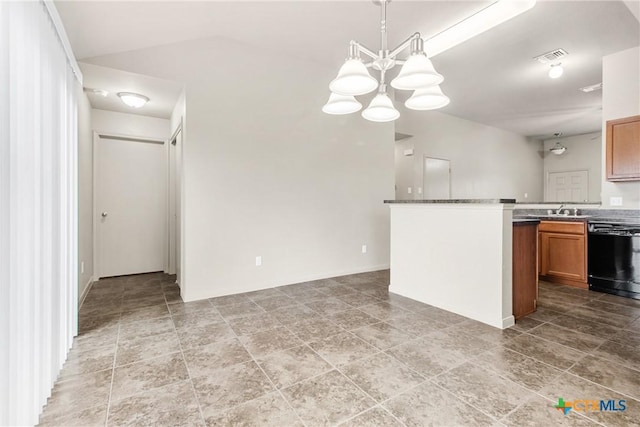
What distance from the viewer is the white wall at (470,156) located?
602cm

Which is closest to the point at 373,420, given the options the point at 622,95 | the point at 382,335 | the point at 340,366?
the point at 340,366

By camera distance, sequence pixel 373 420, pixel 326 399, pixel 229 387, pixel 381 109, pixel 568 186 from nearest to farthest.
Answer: pixel 373 420 → pixel 326 399 → pixel 229 387 → pixel 381 109 → pixel 568 186

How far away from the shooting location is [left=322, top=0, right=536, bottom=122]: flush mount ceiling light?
1963 millimetres

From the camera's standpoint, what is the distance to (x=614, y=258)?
3.49m

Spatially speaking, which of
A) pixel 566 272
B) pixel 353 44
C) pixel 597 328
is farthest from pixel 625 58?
pixel 353 44

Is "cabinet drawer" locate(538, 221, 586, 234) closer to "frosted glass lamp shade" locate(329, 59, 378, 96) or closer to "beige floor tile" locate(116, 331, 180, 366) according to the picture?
"frosted glass lamp shade" locate(329, 59, 378, 96)

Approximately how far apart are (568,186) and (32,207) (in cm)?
1115

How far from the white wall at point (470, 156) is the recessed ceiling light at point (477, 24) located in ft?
6.85

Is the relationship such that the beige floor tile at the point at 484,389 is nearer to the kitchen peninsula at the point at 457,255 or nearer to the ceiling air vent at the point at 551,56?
the kitchen peninsula at the point at 457,255

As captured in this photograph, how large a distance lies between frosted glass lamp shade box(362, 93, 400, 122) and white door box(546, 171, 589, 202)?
28.1 ft

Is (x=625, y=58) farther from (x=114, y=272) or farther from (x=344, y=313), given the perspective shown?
(x=114, y=272)

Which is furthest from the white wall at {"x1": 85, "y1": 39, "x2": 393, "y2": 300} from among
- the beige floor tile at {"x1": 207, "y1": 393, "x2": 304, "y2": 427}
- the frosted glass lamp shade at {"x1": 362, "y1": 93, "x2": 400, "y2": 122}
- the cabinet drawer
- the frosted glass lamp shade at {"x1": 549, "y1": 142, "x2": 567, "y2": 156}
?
the frosted glass lamp shade at {"x1": 549, "y1": 142, "x2": 567, "y2": 156}

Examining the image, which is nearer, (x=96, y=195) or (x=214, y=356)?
(x=214, y=356)
